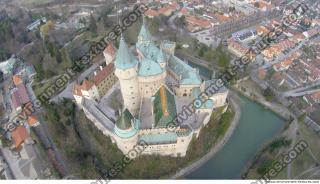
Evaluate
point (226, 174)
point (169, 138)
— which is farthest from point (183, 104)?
point (226, 174)

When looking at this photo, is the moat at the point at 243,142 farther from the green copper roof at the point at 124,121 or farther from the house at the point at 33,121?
the house at the point at 33,121

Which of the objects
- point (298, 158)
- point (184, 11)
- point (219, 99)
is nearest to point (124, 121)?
point (219, 99)

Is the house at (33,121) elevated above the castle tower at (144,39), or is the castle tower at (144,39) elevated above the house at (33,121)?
the castle tower at (144,39)

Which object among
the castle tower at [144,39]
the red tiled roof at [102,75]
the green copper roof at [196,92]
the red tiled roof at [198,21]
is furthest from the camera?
the red tiled roof at [198,21]

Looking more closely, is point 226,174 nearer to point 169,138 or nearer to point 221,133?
point 221,133

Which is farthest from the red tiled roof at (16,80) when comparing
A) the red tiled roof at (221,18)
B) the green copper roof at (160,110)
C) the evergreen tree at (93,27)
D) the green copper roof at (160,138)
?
the red tiled roof at (221,18)

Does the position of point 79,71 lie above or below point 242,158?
above

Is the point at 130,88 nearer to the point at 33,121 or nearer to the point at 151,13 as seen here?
the point at 33,121
